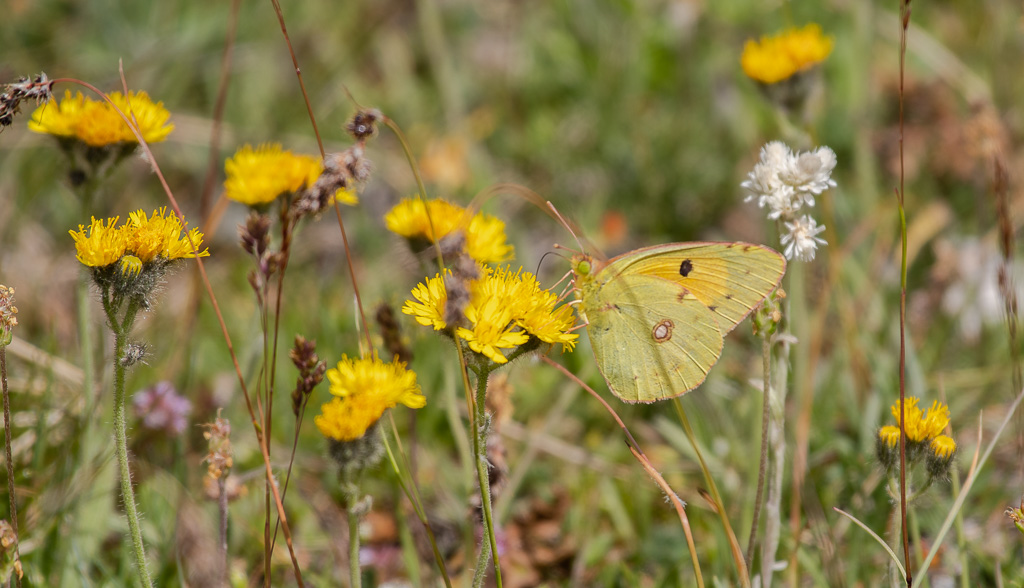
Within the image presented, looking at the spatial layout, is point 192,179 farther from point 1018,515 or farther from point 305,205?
point 1018,515

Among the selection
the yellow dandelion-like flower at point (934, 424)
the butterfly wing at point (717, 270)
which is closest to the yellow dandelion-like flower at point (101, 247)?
the butterfly wing at point (717, 270)

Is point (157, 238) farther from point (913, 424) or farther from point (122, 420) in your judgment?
point (913, 424)

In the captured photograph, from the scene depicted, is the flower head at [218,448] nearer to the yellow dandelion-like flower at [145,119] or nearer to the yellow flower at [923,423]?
the yellow dandelion-like flower at [145,119]

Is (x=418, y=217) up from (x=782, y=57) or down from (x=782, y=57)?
down

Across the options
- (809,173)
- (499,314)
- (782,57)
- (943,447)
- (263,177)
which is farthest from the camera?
(782,57)

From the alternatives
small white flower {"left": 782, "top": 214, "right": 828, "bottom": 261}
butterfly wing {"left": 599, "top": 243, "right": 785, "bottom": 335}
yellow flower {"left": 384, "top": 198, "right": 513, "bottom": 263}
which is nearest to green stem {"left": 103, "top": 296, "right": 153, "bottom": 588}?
yellow flower {"left": 384, "top": 198, "right": 513, "bottom": 263}

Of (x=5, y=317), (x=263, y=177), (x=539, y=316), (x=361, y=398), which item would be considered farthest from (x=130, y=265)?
(x=539, y=316)
